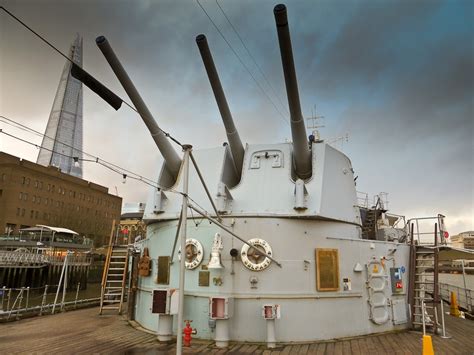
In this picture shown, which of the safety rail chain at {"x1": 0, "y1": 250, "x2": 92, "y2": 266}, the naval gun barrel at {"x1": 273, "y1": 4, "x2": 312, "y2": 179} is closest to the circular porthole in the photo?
the naval gun barrel at {"x1": 273, "y1": 4, "x2": 312, "y2": 179}

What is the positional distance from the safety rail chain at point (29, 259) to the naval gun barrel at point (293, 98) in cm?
2491

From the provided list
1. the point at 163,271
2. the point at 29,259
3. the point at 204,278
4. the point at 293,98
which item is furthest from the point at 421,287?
the point at 29,259

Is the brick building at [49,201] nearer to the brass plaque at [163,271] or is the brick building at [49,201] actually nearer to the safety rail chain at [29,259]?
the safety rail chain at [29,259]

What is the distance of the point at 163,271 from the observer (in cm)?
840

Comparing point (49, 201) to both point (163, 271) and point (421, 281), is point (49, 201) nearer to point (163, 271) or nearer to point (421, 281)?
point (163, 271)

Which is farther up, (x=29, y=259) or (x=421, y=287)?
(x=29, y=259)

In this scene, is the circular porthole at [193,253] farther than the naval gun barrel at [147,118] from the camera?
Yes

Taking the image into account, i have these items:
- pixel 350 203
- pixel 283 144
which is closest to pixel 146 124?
pixel 283 144

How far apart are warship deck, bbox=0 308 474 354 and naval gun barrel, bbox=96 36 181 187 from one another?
388 cm

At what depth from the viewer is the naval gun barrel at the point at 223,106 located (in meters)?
6.82

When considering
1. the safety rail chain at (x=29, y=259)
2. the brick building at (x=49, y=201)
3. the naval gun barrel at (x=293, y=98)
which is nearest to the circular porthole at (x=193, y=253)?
the naval gun barrel at (x=293, y=98)

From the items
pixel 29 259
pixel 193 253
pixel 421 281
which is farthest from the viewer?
pixel 29 259

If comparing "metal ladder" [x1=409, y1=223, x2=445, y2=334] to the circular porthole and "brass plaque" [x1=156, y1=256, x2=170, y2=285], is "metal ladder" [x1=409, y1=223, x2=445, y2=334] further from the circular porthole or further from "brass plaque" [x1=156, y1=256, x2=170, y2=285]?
"brass plaque" [x1=156, y1=256, x2=170, y2=285]

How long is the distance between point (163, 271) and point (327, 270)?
3.82m
